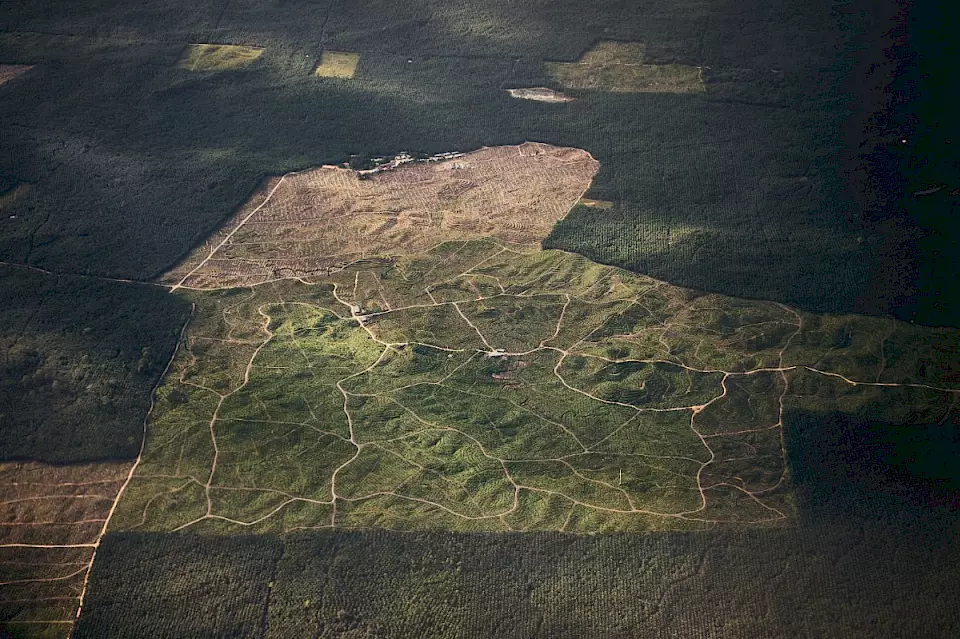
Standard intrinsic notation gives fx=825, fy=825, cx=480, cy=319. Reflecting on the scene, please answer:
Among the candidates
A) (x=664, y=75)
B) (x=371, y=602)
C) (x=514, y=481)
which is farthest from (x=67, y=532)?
(x=664, y=75)

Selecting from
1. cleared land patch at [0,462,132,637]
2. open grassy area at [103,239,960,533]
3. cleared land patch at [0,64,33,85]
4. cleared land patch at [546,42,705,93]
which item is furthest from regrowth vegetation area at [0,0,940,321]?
cleared land patch at [0,462,132,637]

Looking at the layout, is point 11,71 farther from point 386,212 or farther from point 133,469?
point 133,469

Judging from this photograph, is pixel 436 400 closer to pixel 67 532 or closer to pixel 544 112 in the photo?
pixel 67 532

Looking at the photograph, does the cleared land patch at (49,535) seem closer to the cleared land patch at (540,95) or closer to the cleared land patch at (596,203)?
the cleared land patch at (596,203)

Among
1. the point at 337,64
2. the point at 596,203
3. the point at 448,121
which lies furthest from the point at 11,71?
the point at 596,203

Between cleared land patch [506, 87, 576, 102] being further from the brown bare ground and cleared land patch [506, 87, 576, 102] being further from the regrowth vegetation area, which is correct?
the brown bare ground

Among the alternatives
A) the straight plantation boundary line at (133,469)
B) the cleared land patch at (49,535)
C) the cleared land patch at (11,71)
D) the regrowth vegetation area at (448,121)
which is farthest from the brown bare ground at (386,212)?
the cleared land patch at (11,71)
